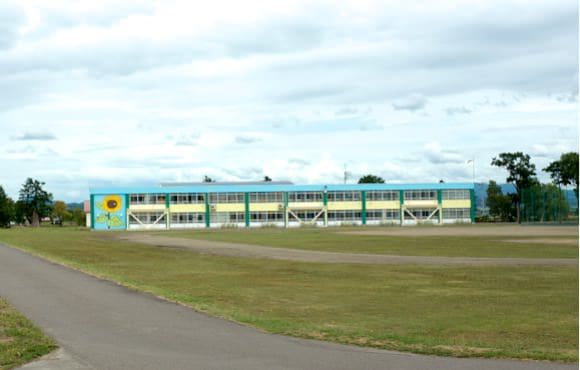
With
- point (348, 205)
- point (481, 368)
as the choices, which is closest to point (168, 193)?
point (348, 205)

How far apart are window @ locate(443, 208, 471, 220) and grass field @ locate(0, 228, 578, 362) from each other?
10392 cm

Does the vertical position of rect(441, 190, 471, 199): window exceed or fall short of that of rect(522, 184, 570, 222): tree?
it exceeds it

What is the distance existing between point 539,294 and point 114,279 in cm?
1341

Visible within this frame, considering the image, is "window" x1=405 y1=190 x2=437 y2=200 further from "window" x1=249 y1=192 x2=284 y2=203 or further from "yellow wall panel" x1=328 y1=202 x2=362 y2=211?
"window" x1=249 y1=192 x2=284 y2=203

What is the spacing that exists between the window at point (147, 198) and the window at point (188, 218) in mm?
3364

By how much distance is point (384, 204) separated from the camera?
132875 mm

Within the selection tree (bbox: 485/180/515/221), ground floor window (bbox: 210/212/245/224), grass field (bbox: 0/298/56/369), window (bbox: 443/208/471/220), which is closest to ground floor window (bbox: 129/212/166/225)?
ground floor window (bbox: 210/212/245/224)

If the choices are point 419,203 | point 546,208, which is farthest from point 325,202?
point 546,208

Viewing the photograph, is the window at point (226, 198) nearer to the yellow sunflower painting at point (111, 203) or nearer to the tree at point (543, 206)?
the yellow sunflower painting at point (111, 203)

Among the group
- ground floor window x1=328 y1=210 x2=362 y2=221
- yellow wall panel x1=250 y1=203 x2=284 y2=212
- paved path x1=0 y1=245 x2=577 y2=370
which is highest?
yellow wall panel x1=250 y1=203 x2=284 y2=212

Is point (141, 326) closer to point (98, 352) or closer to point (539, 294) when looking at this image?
point (98, 352)

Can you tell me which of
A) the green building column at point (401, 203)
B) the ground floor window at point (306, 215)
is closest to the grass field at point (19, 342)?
the ground floor window at point (306, 215)

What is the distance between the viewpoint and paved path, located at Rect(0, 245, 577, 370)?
10797 millimetres

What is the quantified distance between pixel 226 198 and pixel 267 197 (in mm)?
7090
